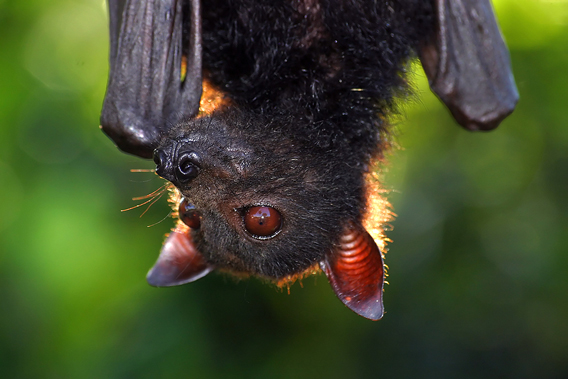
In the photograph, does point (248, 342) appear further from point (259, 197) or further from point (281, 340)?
point (259, 197)

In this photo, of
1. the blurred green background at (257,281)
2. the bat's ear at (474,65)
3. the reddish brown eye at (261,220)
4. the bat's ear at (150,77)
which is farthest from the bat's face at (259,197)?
the blurred green background at (257,281)

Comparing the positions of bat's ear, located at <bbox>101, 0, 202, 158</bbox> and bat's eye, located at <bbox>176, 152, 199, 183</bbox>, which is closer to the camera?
bat's eye, located at <bbox>176, 152, 199, 183</bbox>

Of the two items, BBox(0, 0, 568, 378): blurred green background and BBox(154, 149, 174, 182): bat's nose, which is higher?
BBox(154, 149, 174, 182): bat's nose

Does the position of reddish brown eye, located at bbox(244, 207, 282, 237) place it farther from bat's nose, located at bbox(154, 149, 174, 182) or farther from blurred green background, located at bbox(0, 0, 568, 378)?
blurred green background, located at bbox(0, 0, 568, 378)

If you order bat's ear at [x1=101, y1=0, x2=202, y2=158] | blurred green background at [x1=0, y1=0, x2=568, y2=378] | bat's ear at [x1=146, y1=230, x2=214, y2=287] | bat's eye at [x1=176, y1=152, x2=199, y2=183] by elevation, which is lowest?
blurred green background at [x1=0, y1=0, x2=568, y2=378]

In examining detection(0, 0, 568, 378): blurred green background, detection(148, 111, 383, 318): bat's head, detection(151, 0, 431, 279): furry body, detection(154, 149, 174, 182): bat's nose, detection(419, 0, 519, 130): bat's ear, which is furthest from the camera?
detection(0, 0, 568, 378): blurred green background

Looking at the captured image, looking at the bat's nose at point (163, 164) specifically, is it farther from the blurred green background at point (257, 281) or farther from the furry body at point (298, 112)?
the blurred green background at point (257, 281)

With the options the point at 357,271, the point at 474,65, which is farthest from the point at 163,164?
the point at 474,65

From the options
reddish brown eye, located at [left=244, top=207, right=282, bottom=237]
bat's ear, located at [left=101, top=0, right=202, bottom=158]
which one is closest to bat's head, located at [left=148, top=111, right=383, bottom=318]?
reddish brown eye, located at [left=244, top=207, right=282, bottom=237]
